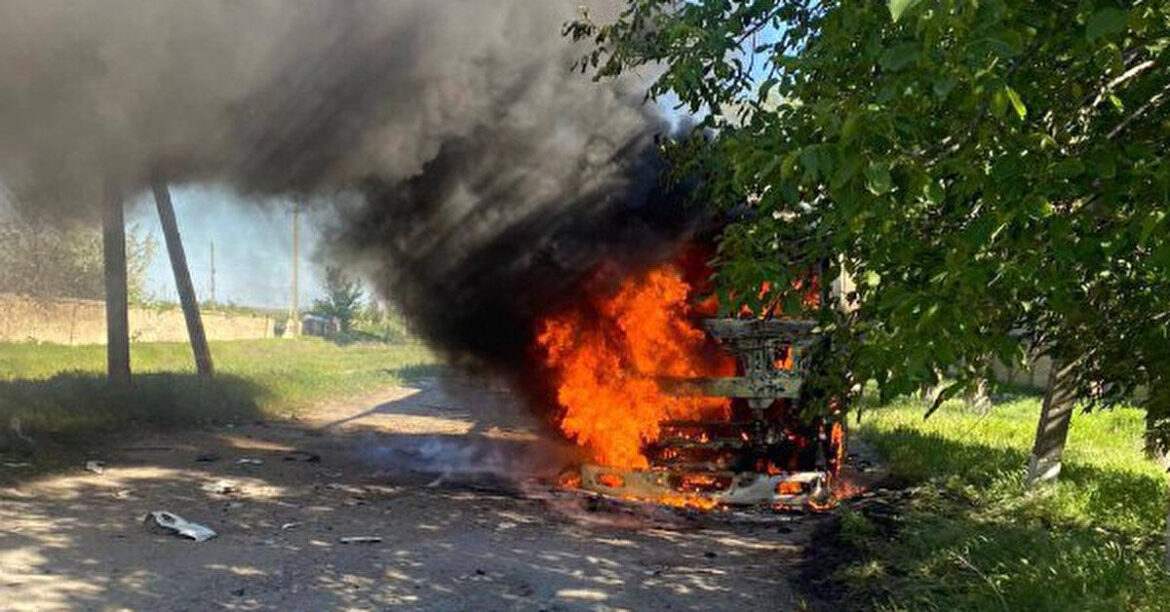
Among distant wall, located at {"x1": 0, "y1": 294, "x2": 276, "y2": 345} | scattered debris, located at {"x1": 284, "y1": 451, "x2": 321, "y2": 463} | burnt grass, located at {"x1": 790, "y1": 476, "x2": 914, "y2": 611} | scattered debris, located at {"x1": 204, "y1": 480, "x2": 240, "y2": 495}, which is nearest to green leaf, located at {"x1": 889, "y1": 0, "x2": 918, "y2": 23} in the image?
burnt grass, located at {"x1": 790, "y1": 476, "x2": 914, "y2": 611}

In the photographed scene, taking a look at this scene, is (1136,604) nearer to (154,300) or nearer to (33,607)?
(33,607)

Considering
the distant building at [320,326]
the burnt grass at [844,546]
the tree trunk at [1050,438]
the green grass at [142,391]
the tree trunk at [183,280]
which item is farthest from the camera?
the distant building at [320,326]

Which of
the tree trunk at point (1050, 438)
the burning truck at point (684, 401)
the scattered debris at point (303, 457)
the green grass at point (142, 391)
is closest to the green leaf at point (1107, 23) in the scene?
the burning truck at point (684, 401)

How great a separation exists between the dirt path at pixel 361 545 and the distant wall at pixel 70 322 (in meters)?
23.7

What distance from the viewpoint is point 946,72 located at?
2254mm

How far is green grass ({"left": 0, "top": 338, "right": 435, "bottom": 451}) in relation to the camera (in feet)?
40.0

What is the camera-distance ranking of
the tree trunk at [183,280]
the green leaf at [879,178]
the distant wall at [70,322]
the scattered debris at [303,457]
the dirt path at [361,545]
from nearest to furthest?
the green leaf at [879,178] < the dirt path at [361,545] < the scattered debris at [303,457] < the tree trunk at [183,280] < the distant wall at [70,322]

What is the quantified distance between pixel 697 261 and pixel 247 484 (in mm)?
5415

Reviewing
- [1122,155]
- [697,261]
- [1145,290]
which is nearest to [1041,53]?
[1122,155]

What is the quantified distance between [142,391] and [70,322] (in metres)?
21.0

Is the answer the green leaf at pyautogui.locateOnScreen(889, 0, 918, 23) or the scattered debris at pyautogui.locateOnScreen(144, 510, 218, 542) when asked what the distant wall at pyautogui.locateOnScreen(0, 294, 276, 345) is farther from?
the green leaf at pyautogui.locateOnScreen(889, 0, 918, 23)

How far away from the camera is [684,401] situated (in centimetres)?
959

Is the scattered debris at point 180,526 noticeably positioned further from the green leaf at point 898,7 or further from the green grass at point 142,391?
the green leaf at point 898,7

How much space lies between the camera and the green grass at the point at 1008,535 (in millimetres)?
5156
